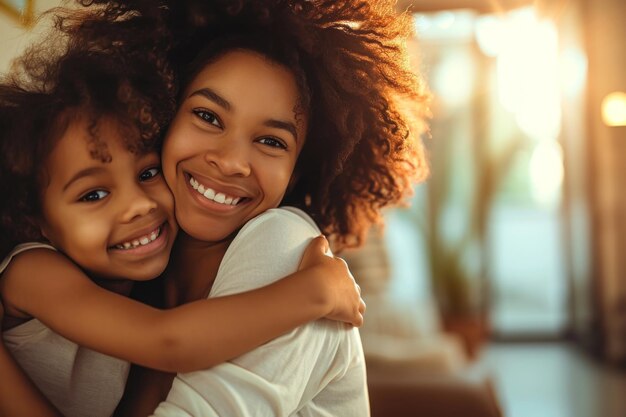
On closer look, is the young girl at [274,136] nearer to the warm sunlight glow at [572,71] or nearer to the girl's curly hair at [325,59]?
the girl's curly hair at [325,59]

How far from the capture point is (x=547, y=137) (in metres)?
7.16

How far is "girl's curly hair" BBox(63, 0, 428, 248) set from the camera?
4.25 feet

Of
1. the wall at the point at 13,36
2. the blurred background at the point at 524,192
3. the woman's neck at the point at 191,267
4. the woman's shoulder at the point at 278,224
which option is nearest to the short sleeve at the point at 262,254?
the woman's shoulder at the point at 278,224

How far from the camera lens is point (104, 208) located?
1214 millimetres

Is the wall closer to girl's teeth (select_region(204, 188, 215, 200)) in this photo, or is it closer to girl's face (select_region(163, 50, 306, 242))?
girl's face (select_region(163, 50, 306, 242))

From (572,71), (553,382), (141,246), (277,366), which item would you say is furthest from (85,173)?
(572,71)

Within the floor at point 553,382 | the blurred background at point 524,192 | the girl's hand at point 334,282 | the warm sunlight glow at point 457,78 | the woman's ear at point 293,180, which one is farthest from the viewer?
the warm sunlight glow at point 457,78

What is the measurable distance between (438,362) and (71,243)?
2.24m

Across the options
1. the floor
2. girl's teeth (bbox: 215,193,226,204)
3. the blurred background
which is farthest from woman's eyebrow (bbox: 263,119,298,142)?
the blurred background

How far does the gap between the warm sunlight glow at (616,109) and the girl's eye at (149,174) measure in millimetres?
5343

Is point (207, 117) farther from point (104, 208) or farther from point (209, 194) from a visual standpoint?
point (104, 208)

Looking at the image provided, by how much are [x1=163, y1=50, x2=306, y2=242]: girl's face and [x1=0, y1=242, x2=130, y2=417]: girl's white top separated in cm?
27

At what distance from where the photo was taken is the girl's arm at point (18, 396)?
1075mm

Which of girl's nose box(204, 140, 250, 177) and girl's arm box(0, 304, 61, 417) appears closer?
girl's arm box(0, 304, 61, 417)
